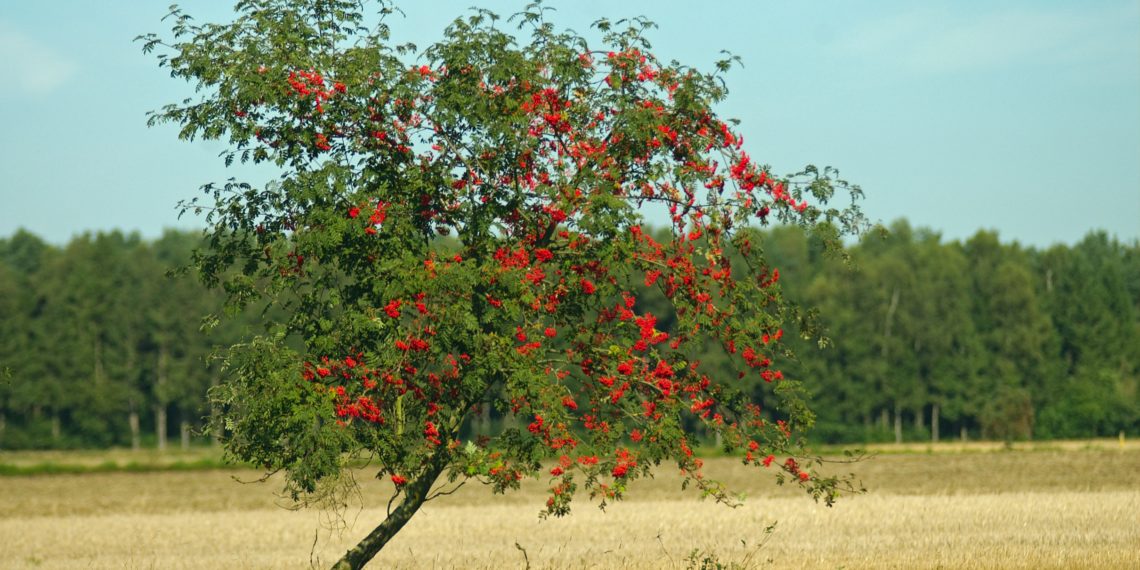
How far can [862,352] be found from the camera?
89.8 meters

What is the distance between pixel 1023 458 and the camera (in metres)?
55.7

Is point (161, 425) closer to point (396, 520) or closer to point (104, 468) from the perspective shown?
point (104, 468)

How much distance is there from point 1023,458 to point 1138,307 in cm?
7668

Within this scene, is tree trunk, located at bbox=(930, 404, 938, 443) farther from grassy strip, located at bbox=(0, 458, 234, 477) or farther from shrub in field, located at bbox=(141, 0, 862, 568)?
shrub in field, located at bbox=(141, 0, 862, 568)

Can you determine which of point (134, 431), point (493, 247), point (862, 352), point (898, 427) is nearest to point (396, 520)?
point (493, 247)

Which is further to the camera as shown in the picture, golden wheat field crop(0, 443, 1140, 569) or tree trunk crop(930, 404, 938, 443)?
tree trunk crop(930, 404, 938, 443)

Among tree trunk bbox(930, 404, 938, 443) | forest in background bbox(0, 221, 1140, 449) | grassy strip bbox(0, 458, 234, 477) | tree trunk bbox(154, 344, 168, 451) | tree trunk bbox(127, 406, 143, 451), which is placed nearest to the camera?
grassy strip bbox(0, 458, 234, 477)

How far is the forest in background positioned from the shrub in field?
74236 mm

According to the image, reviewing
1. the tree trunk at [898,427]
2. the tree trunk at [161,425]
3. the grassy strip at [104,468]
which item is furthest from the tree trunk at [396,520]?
the tree trunk at [161,425]

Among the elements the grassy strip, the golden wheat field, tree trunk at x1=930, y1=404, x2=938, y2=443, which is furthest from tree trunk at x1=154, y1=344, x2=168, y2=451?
tree trunk at x1=930, y1=404, x2=938, y2=443

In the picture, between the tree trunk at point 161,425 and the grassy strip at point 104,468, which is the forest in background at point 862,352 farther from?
the grassy strip at point 104,468

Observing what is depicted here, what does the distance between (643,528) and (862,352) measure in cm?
6432

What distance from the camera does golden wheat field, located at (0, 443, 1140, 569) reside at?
20453 millimetres

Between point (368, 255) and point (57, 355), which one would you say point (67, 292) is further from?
point (368, 255)
